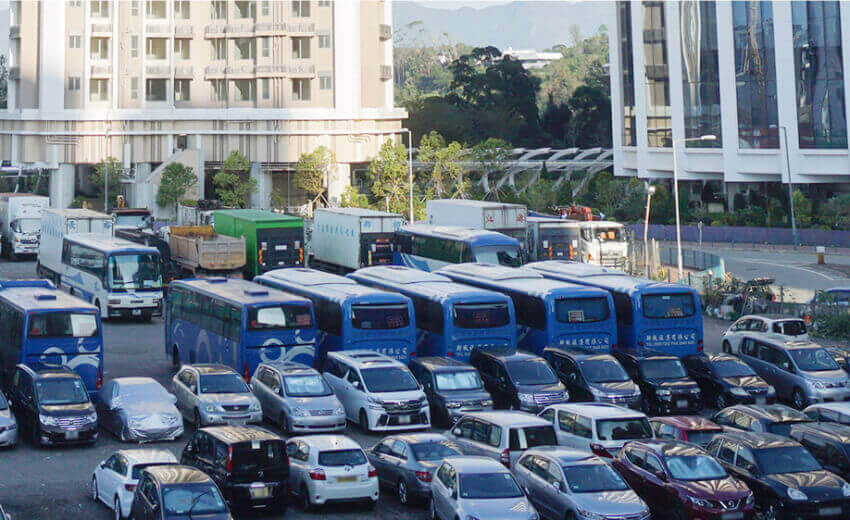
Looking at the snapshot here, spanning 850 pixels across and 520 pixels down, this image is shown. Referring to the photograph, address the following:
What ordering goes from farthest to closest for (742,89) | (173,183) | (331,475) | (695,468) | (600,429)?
(173,183) < (742,89) < (600,429) < (331,475) < (695,468)

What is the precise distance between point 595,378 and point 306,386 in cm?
721

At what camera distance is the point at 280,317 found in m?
29.5

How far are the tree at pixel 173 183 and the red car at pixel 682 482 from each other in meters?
66.1

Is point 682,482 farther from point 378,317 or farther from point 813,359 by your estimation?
point 813,359

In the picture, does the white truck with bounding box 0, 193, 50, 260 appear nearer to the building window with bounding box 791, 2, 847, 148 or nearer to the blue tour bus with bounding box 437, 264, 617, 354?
the blue tour bus with bounding box 437, 264, 617, 354

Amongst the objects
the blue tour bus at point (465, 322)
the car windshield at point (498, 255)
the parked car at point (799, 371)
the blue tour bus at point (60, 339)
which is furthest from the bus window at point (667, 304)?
the blue tour bus at point (60, 339)

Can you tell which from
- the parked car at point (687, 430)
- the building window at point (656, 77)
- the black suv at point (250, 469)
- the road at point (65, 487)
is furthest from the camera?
the building window at point (656, 77)

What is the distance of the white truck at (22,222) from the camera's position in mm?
64562

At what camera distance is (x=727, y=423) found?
24312 mm

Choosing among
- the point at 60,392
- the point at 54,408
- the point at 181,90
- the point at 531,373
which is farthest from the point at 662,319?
the point at 181,90

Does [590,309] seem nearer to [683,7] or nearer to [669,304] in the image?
[669,304]

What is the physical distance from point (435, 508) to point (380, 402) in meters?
6.80

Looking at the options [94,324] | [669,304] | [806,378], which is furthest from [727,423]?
[94,324]

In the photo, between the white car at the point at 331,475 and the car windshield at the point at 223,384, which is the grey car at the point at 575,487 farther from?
the car windshield at the point at 223,384
